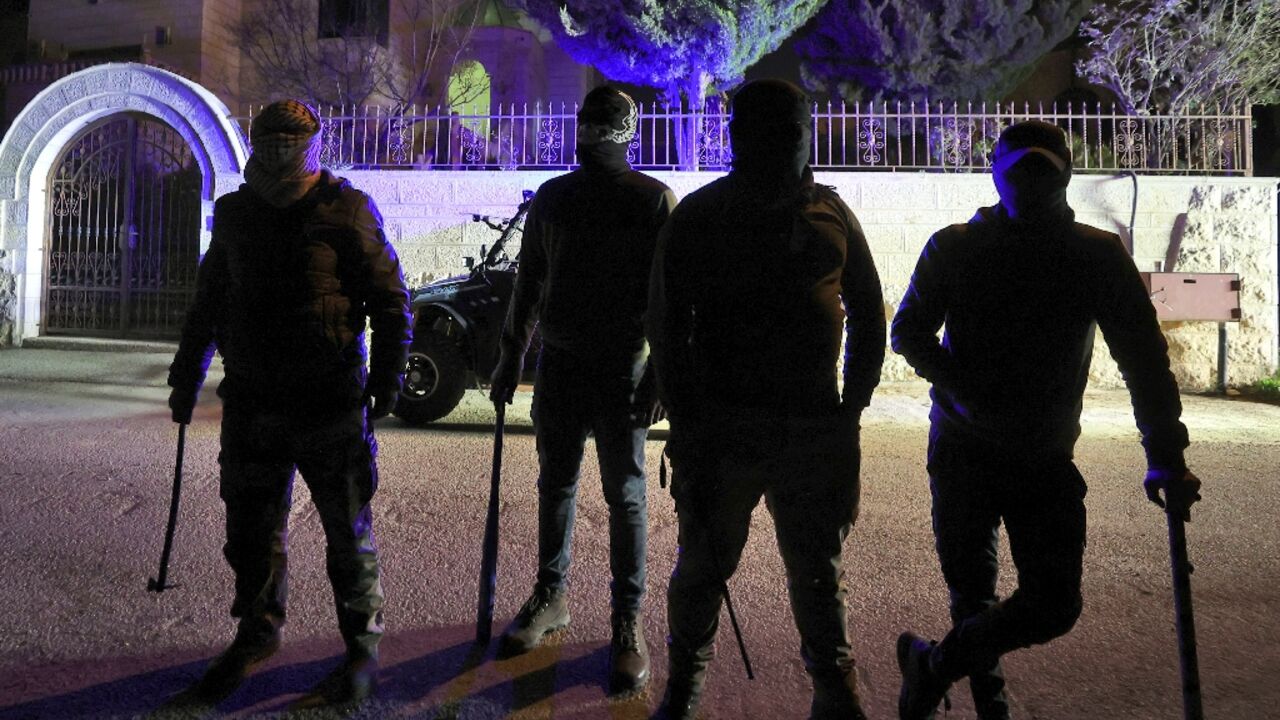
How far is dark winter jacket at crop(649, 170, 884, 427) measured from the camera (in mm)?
2162

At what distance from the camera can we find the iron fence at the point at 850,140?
10.6 metres

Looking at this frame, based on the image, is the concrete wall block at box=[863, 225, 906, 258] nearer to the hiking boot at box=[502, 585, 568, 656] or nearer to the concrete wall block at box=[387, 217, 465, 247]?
the concrete wall block at box=[387, 217, 465, 247]

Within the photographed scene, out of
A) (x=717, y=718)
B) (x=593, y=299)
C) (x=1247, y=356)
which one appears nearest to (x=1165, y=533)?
(x=717, y=718)

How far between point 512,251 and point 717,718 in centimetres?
616

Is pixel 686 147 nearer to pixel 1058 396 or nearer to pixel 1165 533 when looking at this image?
pixel 1165 533

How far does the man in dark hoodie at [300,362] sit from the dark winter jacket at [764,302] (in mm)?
962

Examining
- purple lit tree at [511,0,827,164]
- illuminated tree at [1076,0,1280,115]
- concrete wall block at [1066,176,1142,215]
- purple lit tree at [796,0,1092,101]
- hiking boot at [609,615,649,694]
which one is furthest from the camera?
purple lit tree at [796,0,1092,101]

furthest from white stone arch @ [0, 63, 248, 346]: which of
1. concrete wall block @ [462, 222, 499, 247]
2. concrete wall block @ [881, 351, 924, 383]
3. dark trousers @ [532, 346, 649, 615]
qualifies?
dark trousers @ [532, 346, 649, 615]

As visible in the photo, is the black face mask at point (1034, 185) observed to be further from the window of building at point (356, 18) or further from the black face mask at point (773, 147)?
the window of building at point (356, 18)

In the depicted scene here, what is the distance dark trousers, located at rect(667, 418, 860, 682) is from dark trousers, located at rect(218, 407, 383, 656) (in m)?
1.02

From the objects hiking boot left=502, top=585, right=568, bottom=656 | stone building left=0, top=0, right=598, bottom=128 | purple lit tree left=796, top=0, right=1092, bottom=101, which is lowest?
hiking boot left=502, top=585, right=568, bottom=656

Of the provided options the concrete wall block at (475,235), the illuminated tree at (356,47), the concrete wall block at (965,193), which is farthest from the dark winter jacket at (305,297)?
the illuminated tree at (356,47)

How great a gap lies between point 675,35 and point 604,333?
11.2 m

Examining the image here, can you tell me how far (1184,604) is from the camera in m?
2.06
